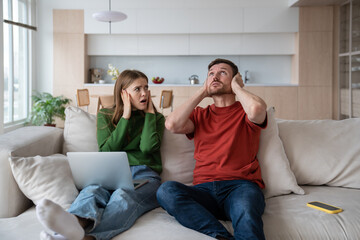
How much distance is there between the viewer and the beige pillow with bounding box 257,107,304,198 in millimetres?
2174

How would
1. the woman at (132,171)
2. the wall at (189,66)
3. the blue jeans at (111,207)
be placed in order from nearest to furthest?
the woman at (132,171) < the blue jeans at (111,207) < the wall at (189,66)

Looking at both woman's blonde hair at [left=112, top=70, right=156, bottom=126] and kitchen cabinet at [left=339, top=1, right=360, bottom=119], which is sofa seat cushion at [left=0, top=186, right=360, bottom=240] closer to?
woman's blonde hair at [left=112, top=70, right=156, bottom=126]

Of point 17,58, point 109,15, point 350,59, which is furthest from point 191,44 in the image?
point 17,58

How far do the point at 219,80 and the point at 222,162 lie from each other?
0.51 metres

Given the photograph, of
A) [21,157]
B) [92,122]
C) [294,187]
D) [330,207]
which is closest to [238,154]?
[294,187]

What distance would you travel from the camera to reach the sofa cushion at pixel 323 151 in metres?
2.30

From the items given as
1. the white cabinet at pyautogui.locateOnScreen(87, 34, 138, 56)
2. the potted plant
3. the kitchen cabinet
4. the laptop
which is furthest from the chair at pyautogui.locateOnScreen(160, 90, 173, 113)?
the laptop

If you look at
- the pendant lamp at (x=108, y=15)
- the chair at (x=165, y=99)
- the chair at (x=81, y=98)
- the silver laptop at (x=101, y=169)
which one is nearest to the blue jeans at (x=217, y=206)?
the silver laptop at (x=101, y=169)

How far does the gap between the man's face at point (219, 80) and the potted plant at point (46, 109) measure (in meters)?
4.59

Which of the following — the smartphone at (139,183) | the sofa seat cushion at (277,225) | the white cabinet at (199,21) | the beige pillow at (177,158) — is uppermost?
the white cabinet at (199,21)

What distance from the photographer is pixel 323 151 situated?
2.35 metres

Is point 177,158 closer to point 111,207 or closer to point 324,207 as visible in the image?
point 111,207

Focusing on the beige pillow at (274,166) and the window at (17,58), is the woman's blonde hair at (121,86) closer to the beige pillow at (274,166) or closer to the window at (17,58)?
the beige pillow at (274,166)

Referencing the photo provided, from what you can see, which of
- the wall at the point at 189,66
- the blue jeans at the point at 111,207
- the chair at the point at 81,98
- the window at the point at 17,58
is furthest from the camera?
the wall at the point at 189,66
